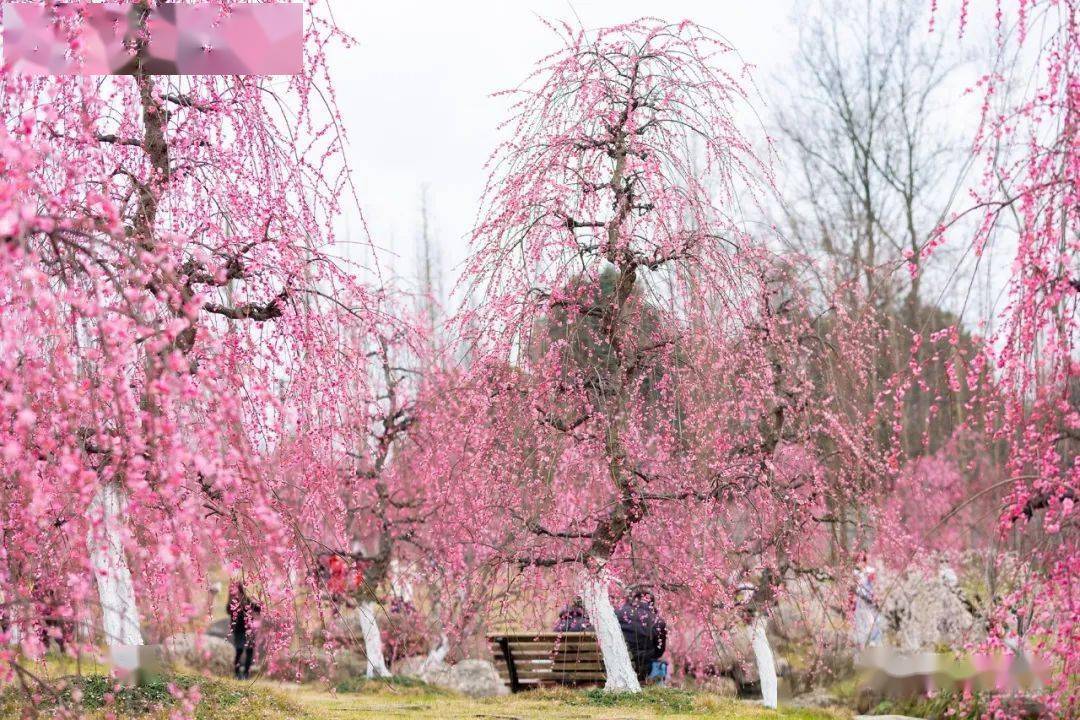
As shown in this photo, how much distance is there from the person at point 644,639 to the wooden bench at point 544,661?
57cm

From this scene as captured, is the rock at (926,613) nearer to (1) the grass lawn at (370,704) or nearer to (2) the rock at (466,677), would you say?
(1) the grass lawn at (370,704)

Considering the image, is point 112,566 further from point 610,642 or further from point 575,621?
point 575,621

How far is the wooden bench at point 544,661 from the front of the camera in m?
8.91

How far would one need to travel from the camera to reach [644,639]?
32.8ft

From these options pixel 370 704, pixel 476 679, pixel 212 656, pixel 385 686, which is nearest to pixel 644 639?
pixel 476 679

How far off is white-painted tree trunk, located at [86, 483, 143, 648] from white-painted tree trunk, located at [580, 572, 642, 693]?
110 inches

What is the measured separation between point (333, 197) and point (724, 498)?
3202 millimetres

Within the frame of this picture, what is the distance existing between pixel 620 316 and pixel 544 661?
423 cm

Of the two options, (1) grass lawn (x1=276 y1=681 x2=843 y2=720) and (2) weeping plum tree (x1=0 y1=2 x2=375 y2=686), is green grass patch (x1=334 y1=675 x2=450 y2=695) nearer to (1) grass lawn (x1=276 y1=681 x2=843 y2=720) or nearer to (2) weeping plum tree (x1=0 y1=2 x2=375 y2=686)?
(1) grass lawn (x1=276 y1=681 x2=843 y2=720)

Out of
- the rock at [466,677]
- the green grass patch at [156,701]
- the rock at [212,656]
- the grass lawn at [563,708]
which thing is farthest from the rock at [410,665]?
the green grass patch at [156,701]

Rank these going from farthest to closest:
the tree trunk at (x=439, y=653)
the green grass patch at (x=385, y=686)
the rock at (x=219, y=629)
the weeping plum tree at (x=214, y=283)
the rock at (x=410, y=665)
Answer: the rock at (x=219, y=629)
the rock at (x=410, y=665)
the tree trunk at (x=439, y=653)
the green grass patch at (x=385, y=686)
the weeping plum tree at (x=214, y=283)

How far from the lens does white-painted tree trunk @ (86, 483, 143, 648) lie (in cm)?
264

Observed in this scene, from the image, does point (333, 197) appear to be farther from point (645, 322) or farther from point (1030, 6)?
point (645, 322)

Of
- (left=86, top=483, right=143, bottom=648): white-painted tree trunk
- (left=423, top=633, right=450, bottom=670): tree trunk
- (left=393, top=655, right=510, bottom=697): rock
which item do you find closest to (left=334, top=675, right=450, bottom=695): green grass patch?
(left=393, top=655, right=510, bottom=697): rock
